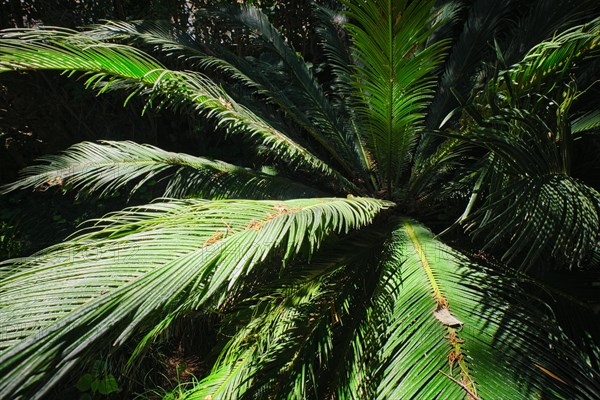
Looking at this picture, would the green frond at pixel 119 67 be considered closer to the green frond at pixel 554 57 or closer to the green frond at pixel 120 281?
the green frond at pixel 120 281

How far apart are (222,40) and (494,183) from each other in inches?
128

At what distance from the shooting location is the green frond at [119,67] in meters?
1.49

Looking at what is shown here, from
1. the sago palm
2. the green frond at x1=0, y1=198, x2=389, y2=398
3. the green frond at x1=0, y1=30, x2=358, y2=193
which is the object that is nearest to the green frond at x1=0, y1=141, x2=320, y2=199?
the sago palm

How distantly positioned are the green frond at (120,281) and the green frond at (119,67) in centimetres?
74

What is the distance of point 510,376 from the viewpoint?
3.29 ft

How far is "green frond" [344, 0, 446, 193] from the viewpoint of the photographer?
1563mm

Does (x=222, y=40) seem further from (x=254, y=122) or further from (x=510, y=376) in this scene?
(x=510, y=376)

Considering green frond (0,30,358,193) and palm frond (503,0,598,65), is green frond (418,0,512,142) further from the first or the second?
green frond (0,30,358,193)

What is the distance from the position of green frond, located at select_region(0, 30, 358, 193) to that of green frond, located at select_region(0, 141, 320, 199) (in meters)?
0.25

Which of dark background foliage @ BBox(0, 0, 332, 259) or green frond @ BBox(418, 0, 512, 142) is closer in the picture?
green frond @ BBox(418, 0, 512, 142)

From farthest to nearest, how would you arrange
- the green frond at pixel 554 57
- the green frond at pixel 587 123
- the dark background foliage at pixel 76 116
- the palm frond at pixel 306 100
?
the dark background foliage at pixel 76 116
the palm frond at pixel 306 100
the green frond at pixel 587 123
the green frond at pixel 554 57

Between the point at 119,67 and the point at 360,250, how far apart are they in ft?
4.68

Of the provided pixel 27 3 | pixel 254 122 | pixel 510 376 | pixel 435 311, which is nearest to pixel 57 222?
pixel 27 3

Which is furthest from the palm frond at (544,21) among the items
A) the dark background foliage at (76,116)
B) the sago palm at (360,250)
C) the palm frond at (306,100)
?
the dark background foliage at (76,116)
